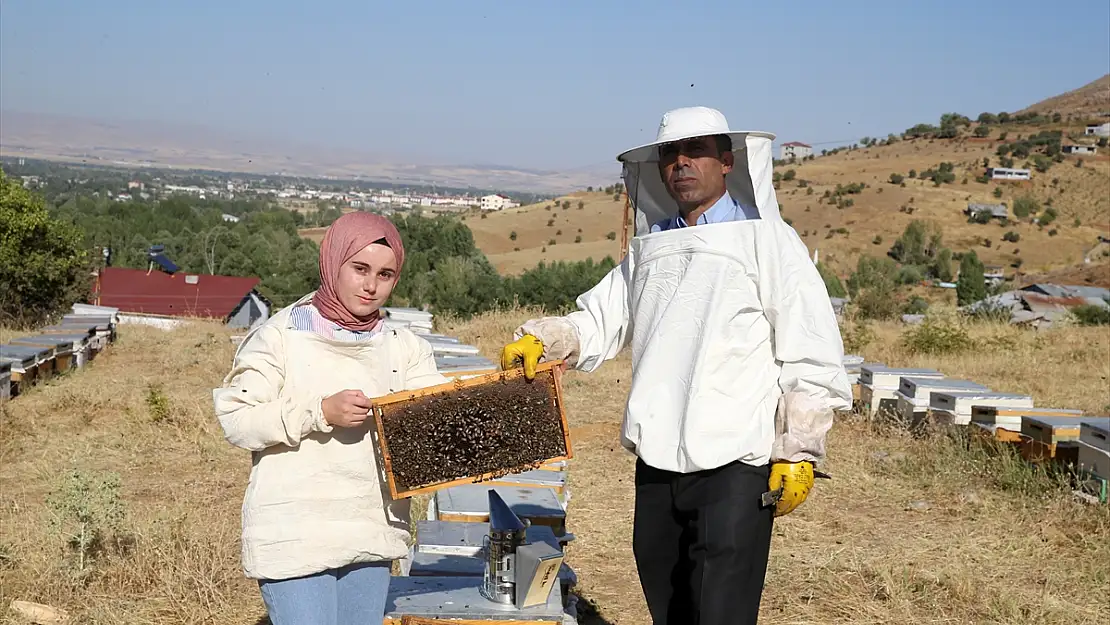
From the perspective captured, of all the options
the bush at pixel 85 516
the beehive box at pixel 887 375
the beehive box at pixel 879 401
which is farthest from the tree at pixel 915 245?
the bush at pixel 85 516

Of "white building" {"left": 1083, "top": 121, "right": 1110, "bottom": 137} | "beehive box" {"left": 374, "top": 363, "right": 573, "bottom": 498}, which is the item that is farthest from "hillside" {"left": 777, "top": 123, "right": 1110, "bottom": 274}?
"beehive box" {"left": 374, "top": 363, "right": 573, "bottom": 498}

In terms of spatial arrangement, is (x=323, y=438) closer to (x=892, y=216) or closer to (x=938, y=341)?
(x=938, y=341)

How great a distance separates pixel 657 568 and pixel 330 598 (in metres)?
1.19

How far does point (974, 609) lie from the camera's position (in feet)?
18.0

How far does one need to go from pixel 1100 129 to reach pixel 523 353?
91632mm

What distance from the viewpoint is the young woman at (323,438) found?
9.16ft

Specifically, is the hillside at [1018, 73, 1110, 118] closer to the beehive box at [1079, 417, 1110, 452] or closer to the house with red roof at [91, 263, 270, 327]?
the house with red roof at [91, 263, 270, 327]

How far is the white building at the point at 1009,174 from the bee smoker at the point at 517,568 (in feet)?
234

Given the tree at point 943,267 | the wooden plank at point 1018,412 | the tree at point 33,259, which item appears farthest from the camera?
the tree at point 943,267

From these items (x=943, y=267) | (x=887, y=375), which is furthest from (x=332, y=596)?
(x=943, y=267)

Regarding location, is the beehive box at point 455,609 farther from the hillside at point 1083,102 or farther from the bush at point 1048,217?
the hillside at point 1083,102

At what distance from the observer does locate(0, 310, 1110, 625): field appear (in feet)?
17.6

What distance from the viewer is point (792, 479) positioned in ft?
10.6

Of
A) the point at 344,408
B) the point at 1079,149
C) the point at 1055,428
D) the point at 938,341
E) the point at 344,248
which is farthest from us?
the point at 1079,149
